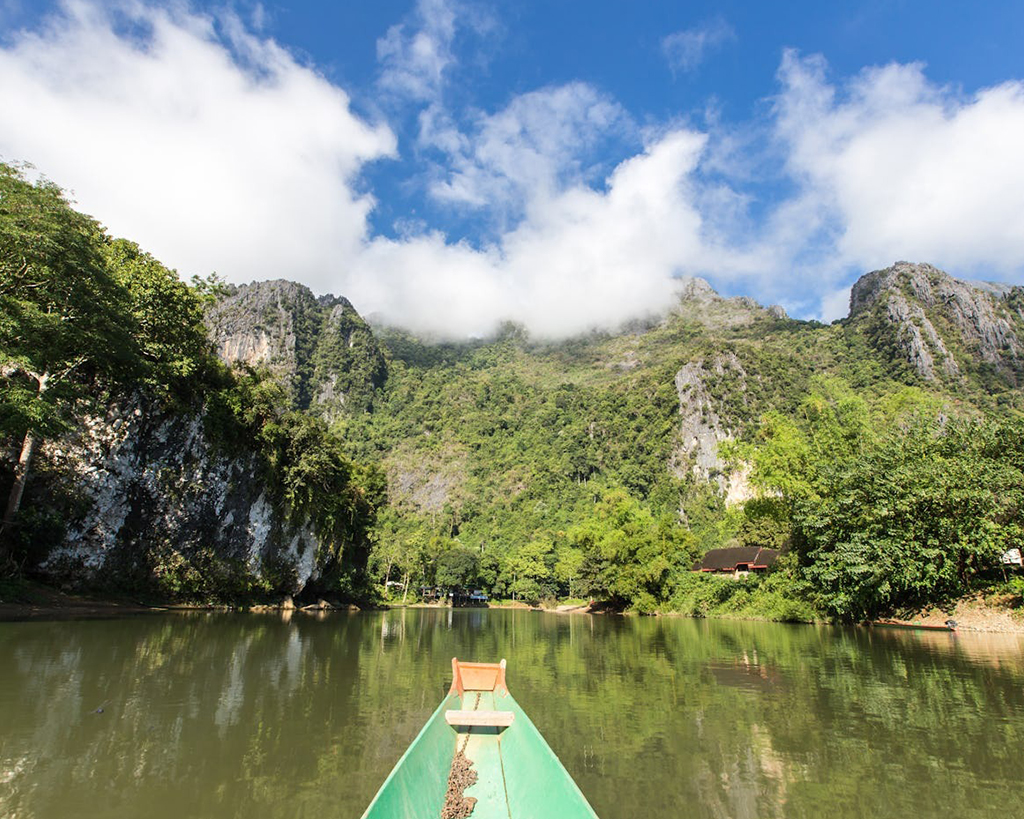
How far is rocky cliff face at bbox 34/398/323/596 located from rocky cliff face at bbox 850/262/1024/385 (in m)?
126

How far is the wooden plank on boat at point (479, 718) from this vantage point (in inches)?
260

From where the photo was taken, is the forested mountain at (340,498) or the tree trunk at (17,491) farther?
the forested mountain at (340,498)

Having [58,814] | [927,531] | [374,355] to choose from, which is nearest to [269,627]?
[58,814]

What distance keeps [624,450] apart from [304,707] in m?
118

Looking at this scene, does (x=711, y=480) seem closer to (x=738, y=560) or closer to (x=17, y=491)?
(x=738, y=560)

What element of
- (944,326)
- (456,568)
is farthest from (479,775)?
(944,326)

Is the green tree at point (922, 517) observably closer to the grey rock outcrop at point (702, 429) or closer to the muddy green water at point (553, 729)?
the muddy green water at point (553, 729)

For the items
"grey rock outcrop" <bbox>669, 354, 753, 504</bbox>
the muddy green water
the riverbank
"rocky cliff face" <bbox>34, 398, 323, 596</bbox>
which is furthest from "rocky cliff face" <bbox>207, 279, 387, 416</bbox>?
the muddy green water

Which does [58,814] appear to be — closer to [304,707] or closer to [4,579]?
[304,707]

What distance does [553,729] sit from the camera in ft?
28.2

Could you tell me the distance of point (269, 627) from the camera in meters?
24.9

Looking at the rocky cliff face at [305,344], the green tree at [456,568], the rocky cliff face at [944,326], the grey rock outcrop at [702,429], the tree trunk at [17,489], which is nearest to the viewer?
the tree trunk at [17,489]

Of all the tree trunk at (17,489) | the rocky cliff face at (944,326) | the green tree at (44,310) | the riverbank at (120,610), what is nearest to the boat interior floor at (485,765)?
the green tree at (44,310)

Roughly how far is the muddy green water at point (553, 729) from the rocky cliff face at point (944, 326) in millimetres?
124375
